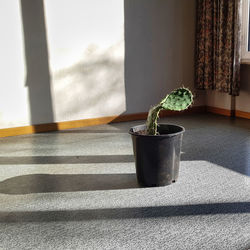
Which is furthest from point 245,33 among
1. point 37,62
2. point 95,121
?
point 37,62

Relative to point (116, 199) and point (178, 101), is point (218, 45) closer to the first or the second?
point (178, 101)

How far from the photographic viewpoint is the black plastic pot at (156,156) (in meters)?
2.28

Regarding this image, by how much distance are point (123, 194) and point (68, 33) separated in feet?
7.62

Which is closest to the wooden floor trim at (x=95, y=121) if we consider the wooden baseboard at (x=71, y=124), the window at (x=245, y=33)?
the wooden baseboard at (x=71, y=124)

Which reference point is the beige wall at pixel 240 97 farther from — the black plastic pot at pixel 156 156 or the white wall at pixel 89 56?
the black plastic pot at pixel 156 156

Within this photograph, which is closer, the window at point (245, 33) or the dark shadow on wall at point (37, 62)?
the dark shadow on wall at point (37, 62)

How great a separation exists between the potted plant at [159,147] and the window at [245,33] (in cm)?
234

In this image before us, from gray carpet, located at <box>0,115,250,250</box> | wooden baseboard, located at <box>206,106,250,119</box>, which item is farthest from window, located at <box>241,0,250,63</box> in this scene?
gray carpet, located at <box>0,115,250,250</box>

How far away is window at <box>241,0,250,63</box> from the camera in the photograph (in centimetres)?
425

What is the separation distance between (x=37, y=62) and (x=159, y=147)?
7.10 ft

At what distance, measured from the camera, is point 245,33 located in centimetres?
432

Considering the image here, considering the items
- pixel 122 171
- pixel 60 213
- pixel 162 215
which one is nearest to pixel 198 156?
pixel 122 171

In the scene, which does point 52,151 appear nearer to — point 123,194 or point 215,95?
point 123,194

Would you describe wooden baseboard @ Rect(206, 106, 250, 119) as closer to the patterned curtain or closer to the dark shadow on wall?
the patterned curtain
